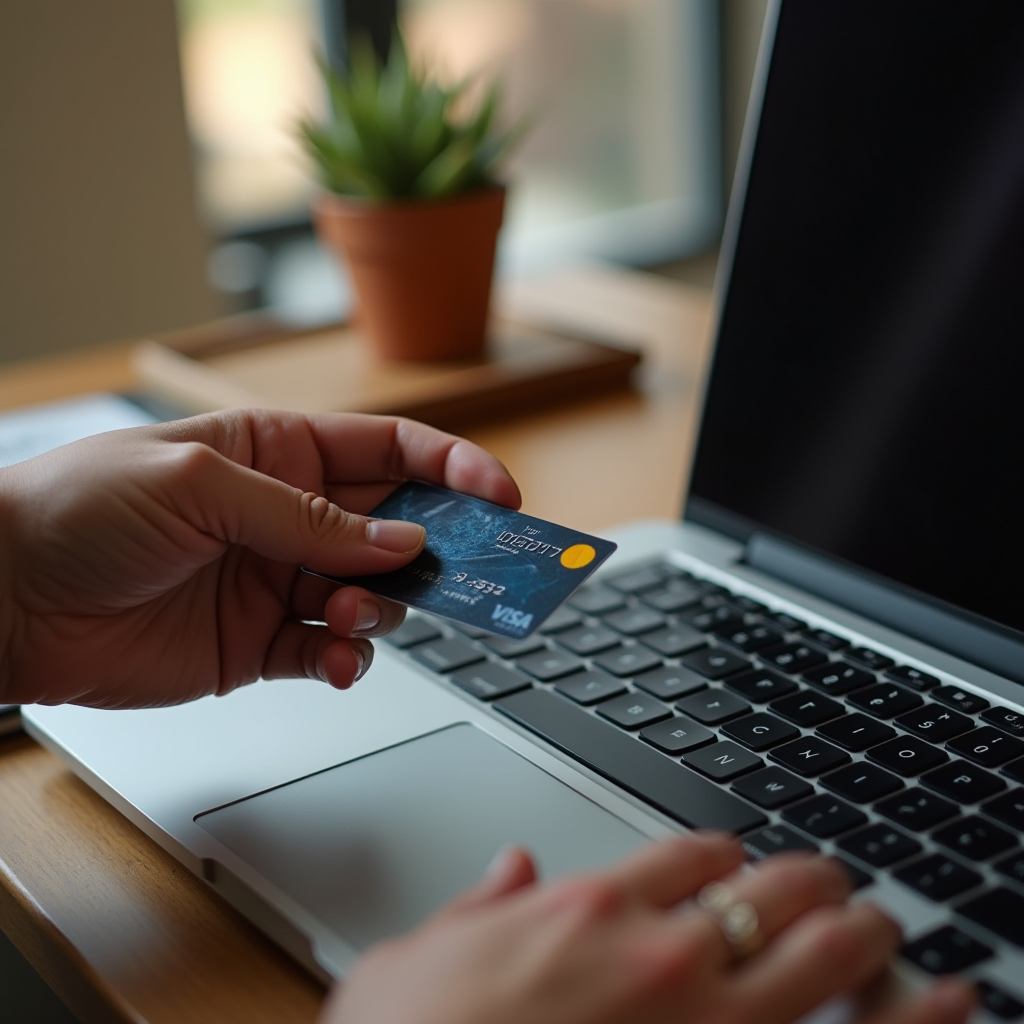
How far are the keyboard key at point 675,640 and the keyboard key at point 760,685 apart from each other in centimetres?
4

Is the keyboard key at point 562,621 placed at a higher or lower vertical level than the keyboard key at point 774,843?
lower

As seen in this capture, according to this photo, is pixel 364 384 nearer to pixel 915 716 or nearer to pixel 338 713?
pixel 338 713

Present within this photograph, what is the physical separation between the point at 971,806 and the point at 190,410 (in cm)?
80

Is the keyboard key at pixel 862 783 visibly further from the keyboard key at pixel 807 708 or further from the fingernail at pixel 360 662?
the fingernail at pixel 360 662

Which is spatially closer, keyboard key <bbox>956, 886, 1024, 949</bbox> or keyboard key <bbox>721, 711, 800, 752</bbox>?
keyboard key <bbox>956, 886, 1024, 949</bbox>

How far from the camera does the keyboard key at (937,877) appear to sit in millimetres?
445

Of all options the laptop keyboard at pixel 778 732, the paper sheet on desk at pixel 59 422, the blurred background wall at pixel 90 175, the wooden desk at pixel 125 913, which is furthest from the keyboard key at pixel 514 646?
the blurred background wall at pixel 90 175

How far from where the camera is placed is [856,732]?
553 millimetres

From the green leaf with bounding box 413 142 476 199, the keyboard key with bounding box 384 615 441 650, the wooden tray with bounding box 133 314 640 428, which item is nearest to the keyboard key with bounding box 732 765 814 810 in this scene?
the keyboard key with bounding box 384 615 441 650

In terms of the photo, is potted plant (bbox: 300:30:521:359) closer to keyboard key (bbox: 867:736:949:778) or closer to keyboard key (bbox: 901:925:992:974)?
keyboard key (bbox: 867:736:949:778)

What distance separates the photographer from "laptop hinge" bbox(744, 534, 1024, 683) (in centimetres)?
61

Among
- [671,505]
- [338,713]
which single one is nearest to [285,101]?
[671,505]

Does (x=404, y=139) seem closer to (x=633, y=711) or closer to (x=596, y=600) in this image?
(x=596, y=600)

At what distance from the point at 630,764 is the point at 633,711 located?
4cm
